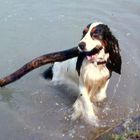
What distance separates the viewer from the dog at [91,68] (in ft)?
19.9

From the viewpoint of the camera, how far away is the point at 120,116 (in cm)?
690

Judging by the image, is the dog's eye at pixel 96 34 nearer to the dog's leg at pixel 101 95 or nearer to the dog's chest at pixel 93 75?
the dog's chest at pixel 93 75

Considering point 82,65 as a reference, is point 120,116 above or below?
below

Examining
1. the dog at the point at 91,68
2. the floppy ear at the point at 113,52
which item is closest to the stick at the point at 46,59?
the dog at the point at 91,68

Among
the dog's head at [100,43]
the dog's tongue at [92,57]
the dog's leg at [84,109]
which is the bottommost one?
the dog's leg at [84,109]

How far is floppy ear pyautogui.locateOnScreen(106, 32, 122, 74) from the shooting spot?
6222 mm

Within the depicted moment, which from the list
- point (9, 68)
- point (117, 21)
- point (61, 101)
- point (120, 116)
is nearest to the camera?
point (120, 116)

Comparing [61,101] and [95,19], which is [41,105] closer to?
[61,101]

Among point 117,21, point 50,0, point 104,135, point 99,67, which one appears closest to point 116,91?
point 99,67

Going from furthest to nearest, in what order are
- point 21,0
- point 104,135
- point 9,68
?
point 21,0 < point 9,68 < point 104,135

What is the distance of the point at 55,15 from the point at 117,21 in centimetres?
119

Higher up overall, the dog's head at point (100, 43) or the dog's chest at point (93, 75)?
the dog's head at point (100, 43)

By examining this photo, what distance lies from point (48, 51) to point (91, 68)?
221cm

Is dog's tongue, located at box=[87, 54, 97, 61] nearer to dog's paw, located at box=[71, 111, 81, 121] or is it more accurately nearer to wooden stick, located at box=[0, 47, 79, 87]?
wooden stick, located at box=[0, 47, 79, 87]
